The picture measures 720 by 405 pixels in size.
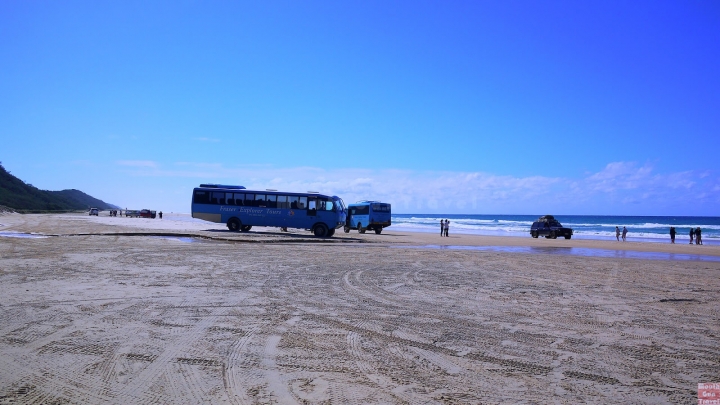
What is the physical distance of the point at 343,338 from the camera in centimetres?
580

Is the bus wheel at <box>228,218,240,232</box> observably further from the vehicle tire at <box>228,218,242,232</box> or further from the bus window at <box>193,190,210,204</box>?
the bus window at <box>193,190,210,204</box>

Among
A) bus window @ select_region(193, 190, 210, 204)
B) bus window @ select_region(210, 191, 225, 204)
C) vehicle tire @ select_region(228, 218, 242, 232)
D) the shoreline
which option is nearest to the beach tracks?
the shoreline

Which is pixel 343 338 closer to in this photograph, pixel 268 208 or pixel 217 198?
pixel 268 208

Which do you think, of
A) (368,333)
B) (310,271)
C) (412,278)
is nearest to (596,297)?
(412,278)

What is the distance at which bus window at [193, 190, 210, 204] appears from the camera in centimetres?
3130

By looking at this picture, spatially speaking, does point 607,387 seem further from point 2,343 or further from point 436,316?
point 2,343

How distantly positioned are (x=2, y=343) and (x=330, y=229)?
80.6 ft

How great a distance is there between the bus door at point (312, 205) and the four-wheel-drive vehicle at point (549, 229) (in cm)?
2014

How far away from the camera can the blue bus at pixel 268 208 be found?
2970cm

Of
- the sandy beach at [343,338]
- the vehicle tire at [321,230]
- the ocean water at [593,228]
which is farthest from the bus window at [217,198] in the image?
the ocean water at [593,228]

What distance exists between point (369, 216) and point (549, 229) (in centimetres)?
1431

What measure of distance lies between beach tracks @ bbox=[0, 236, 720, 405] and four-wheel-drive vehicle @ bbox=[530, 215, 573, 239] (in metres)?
28.9

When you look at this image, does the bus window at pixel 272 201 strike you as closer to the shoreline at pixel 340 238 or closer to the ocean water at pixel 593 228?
the shoreline at pixel 340 238

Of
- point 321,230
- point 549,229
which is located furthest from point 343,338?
point 549,229
